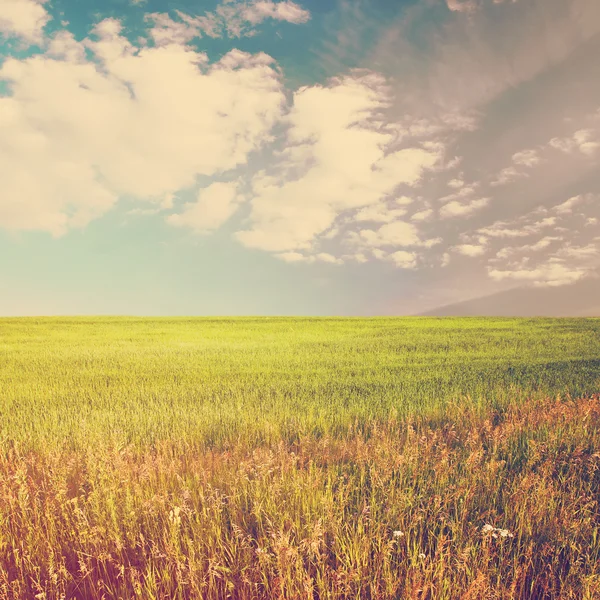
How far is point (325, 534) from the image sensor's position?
4004 millimetres

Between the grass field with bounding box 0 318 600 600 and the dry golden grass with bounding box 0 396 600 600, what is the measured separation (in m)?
0.03

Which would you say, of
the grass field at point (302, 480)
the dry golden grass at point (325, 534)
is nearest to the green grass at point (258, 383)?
the grass field at point (302, 480)

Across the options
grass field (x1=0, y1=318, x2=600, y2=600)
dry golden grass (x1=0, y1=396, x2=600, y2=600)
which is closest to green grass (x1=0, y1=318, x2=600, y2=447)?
grass field (x1=0, y1=318, x2=600, y2=600)

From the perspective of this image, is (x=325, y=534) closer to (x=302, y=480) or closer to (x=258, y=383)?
(x=302, y=480)

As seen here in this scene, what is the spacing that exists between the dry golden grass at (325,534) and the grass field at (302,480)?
0.03 meters

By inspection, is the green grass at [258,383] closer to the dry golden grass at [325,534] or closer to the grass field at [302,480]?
the grass field at [302,480]

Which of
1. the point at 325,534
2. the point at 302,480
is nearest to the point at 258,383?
the point at 302,480

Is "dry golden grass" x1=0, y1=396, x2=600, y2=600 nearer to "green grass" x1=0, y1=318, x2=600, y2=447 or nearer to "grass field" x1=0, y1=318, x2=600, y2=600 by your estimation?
"grass field" x1=0, y1=318, x2=600, y2=600

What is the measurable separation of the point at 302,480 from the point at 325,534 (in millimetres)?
718

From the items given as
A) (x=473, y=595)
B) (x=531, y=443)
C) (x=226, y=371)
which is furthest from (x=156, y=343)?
(x=473, y=595)

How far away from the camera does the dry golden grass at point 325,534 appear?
332cm

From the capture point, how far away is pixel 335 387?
39.4 feet

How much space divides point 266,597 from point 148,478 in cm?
279

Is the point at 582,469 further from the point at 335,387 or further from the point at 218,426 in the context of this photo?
the point at 335,387
